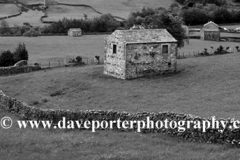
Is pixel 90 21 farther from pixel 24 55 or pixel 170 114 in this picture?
pixel 170 114

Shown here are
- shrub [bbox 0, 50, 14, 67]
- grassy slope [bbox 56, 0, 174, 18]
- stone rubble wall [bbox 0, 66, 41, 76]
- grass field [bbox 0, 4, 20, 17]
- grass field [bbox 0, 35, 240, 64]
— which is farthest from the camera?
grassy slope [bbox 56, 0, 174, 18]

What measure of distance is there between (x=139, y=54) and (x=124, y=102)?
33.5 ft

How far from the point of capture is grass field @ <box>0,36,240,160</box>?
17281 mm

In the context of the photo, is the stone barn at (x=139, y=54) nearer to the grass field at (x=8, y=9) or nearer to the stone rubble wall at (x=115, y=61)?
the stone rubble wall at (x=115, y=61)

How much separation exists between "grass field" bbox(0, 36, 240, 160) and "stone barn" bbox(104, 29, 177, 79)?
1.39 m

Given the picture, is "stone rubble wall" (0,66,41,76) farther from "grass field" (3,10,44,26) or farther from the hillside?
the hillside

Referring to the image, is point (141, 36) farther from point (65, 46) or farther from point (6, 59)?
point (65, 46)

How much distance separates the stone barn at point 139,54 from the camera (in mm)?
39688

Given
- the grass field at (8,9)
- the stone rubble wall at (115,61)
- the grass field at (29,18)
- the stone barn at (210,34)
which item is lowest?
the stone rubble wall at (115,61)

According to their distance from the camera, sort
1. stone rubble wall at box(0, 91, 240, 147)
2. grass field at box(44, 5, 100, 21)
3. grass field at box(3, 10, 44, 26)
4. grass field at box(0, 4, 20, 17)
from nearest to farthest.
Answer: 1. stone rubble wall at box(0, 91, 240, 147)
2. grass field at box(3, 10, 44, 26)
3. grass field at box(0, 4, 20, 17)
4. grass field at box(44, 5, 100, 21)

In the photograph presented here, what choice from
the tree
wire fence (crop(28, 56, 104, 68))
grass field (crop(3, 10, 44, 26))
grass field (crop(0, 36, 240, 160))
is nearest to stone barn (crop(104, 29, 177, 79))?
grass field (crop(0, 36, 240, 160))

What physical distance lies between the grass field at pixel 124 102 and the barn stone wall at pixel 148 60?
4.51ft

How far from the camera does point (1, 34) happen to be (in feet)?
277

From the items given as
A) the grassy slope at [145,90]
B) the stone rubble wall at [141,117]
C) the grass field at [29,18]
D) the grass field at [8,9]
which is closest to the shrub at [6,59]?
the grassy slope at [145,90]
